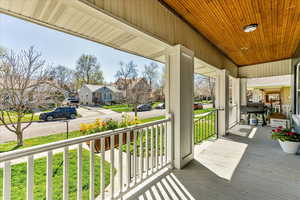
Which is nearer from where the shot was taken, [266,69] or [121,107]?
[121,107]

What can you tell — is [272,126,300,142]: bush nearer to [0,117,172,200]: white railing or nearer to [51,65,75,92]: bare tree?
[0,117,172,200]: white railing

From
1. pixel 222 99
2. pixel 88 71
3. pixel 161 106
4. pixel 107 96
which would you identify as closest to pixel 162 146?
pixel 161 106

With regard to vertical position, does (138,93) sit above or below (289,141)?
above

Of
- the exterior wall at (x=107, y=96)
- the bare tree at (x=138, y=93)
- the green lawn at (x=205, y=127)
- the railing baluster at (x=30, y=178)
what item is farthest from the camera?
the green lawn at (x=205, y=127)

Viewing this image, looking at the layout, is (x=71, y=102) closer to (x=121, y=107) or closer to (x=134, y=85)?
(x=121, y=107)

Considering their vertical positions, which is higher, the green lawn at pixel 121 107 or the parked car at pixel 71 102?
the parked car at pixel 71 102

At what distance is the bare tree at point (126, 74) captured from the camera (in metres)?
1.76

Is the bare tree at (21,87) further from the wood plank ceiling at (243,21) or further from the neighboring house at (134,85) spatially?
the wood plank ceiling at (243,21)

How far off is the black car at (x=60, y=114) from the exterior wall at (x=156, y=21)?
968 mm

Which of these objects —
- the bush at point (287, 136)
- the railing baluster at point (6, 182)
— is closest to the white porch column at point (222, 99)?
the bush at point (287, 136)

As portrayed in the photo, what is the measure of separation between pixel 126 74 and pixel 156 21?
2.85 feet

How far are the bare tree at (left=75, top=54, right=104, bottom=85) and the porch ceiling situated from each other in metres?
0.45

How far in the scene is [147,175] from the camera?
216 centimetres

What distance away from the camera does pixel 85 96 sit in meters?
1.38
